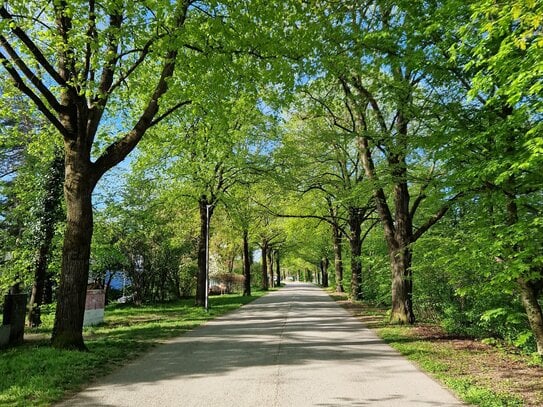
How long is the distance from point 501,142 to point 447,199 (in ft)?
20.1

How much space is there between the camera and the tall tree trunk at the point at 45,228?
14.5 meters

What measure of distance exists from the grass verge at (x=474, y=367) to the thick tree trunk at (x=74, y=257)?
7150mm

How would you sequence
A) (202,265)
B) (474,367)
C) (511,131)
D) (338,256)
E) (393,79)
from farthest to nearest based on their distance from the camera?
(338,256)
(202,265)
(393,79)
(474,367)
(511,131)

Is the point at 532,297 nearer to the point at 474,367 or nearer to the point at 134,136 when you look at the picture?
the point at 474,367

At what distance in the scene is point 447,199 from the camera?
12469 mm

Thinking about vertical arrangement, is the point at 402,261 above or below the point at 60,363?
above

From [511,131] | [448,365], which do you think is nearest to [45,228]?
[448,365]

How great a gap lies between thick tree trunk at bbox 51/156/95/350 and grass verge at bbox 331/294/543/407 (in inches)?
281

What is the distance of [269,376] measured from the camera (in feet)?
23.1

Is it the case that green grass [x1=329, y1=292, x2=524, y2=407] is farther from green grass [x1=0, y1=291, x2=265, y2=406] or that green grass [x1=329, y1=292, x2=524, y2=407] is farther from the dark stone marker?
the dark stone marker

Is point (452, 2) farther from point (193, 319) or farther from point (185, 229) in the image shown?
point (185, 229)

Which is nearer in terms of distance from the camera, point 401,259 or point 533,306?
point 533,306

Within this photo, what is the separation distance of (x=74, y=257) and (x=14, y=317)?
2473 millimetres

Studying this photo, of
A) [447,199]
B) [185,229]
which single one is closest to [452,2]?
[447,199]
